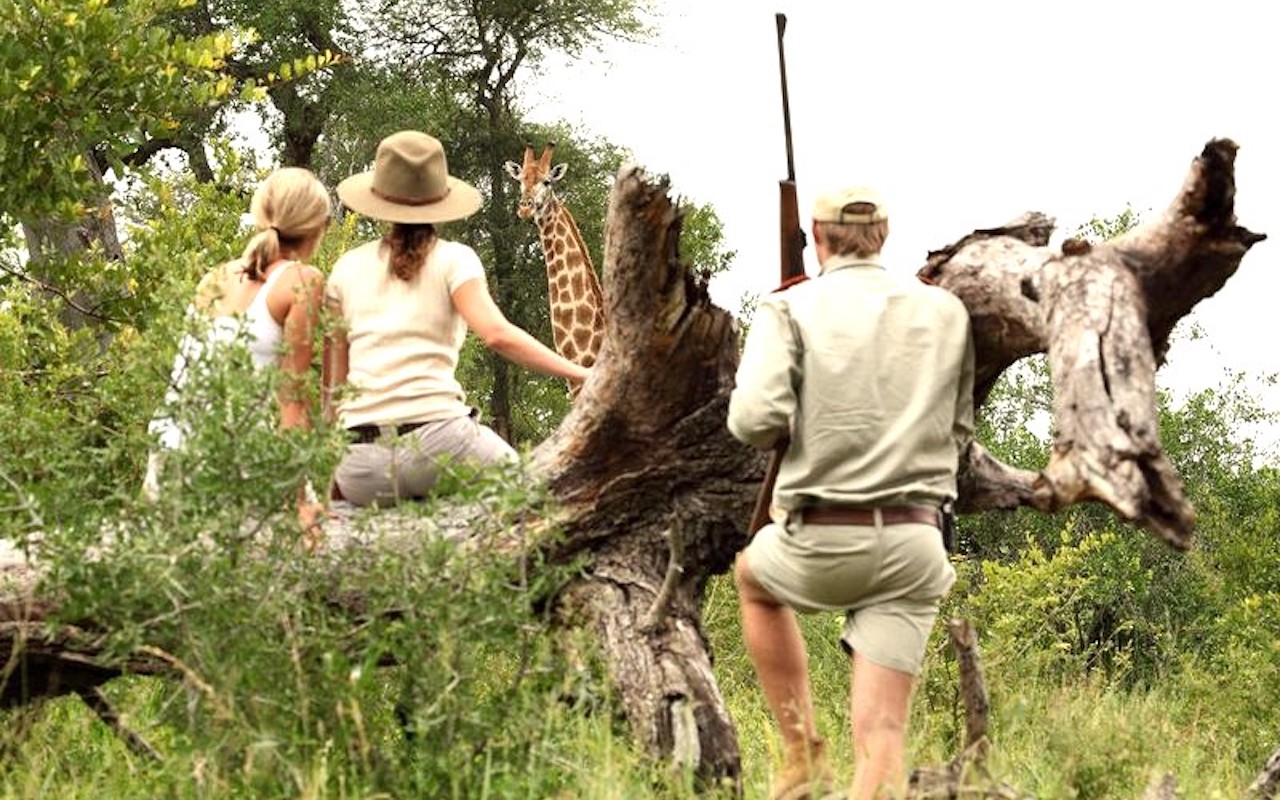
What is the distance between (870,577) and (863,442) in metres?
0.42

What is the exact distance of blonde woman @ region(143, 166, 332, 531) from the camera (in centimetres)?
712

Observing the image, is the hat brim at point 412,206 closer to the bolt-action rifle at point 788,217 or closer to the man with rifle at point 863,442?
the bolt-action rifle at point 788,217

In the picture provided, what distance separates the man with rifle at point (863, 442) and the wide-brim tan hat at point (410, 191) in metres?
1.63

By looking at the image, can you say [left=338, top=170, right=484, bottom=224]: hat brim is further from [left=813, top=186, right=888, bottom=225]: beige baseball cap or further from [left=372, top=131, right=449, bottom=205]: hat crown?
[left=813, top=186, right=888, bottom=225]: beige baseball cap

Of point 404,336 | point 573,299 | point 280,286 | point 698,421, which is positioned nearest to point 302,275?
point 280,286

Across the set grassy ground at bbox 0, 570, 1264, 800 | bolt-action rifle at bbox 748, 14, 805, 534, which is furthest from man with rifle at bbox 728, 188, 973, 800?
bolt-action rifle at bbox 748, 14, 805, 534

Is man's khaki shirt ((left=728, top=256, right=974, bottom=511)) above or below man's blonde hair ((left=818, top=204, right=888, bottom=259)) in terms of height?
below

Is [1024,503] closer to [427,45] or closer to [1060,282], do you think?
[1060,282]

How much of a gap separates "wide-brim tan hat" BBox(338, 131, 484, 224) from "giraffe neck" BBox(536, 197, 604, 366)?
754cm

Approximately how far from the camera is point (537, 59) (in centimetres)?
A: 3058

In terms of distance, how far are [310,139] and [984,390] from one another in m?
23.6

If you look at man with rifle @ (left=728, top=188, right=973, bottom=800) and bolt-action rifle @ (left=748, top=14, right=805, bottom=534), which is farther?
bolt-action rifle @ (left=748, top=14, right=805, bottom=534)

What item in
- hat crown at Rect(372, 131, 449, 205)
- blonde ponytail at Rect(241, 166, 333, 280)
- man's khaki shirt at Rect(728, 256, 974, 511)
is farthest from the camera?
hat crown at Rect(372, 131, 449, 205)

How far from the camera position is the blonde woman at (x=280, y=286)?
23.4 ft
